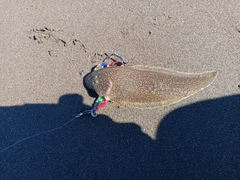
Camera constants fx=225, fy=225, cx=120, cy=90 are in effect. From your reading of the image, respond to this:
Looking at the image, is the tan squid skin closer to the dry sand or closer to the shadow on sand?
the dry sand

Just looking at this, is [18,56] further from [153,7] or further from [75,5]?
[153,7]

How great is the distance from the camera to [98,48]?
3.52m

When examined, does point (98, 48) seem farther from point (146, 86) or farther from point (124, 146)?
point (124, 146)

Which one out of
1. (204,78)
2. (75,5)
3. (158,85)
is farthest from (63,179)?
(75,5)

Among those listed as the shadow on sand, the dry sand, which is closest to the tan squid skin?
the dry sand

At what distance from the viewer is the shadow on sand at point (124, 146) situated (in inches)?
112

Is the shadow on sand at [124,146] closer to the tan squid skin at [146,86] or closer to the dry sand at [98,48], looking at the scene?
the dry sand at [98,48]

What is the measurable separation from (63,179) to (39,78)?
151 cm

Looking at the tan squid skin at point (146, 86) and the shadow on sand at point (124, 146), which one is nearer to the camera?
the shadow on sand at point (124, 146)

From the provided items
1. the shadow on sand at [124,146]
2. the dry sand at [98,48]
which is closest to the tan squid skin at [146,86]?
the dry sand at [98,48]

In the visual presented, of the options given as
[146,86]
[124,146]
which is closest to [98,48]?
[146,86]

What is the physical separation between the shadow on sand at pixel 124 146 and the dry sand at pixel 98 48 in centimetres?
4

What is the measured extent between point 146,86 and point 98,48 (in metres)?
1.00

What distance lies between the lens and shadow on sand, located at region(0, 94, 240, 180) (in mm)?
2844
